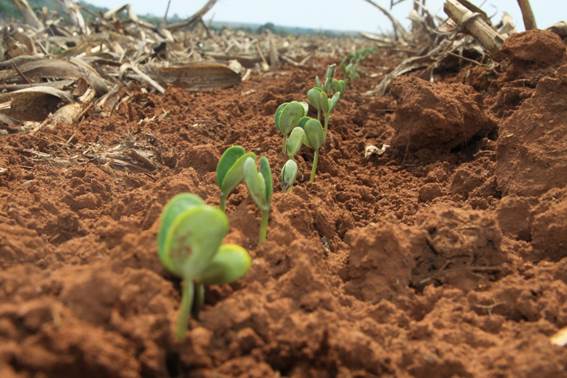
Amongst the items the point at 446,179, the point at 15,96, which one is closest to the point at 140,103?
the point at 15,96

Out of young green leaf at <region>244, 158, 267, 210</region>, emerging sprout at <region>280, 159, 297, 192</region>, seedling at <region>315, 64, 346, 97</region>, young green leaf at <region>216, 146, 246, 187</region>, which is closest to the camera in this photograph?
young green leaf at <region>244, 158, 267, 210</region>

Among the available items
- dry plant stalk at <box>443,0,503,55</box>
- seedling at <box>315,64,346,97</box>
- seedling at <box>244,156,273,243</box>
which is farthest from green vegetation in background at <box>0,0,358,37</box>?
seedling at <box>244,156,273,243</box>

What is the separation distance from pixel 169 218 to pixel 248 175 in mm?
329

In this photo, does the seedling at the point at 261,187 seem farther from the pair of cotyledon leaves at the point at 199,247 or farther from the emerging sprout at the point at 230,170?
the pair of cotyledon leaves at the point at 199,247

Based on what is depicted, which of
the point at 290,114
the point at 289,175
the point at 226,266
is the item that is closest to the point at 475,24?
the point at 290,114

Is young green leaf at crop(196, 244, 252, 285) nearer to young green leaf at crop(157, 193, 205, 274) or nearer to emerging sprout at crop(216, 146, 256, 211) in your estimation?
young green leaf at crop(157, 193, 205, 274)

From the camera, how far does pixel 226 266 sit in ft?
3.22

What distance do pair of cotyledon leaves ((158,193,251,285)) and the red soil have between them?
65 mm

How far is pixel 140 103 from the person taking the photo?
11.1 ft

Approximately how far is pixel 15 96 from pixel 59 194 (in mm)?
1562

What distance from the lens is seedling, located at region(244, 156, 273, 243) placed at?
128 centimetres

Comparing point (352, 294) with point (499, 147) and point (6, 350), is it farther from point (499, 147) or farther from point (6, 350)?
point (499, 147)

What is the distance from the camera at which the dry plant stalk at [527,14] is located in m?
3.09

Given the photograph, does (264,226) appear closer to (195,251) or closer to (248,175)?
(248,175)
